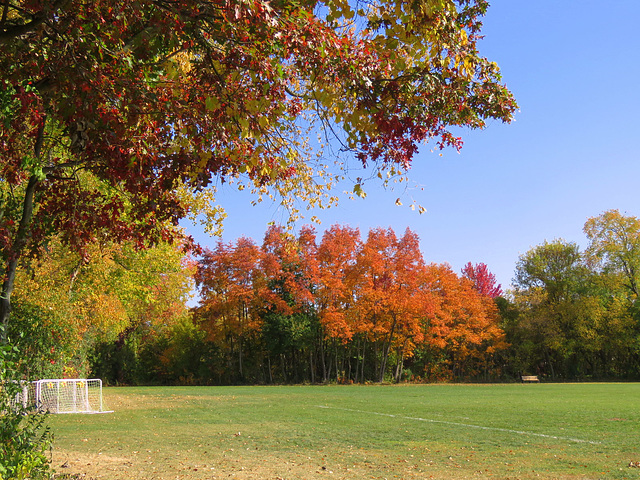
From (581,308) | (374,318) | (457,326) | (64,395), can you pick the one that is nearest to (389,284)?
(374,318)

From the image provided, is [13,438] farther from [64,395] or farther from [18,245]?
[64,395]

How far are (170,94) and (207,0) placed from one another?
1.94 meters

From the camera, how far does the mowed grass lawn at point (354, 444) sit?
612 centimetres

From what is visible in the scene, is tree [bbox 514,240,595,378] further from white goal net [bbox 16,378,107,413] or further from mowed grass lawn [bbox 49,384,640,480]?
white goal net [bbox 16,378,107,413]

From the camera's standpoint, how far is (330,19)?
4.18m

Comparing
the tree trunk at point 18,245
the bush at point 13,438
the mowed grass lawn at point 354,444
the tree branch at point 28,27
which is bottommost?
the mowed grass lawn at point 354,444

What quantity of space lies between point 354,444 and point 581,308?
3813 centimetres

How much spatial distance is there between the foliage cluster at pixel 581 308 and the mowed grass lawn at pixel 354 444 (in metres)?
29.9

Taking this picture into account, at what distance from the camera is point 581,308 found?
135 ft

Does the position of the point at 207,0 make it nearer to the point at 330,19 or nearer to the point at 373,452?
the point at 330,19

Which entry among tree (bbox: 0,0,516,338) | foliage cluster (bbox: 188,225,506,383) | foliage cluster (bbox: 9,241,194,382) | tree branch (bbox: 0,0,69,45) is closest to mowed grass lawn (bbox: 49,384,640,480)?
foliage cluster (bbox: 9,241,194,382)

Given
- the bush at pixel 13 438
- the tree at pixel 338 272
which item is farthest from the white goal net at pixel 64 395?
the tree at pixel 338 272

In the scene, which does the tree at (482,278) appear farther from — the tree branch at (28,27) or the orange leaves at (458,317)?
the tree branch at (28,27)

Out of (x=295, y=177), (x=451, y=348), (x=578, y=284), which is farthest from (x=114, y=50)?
(x=578, y=284)
